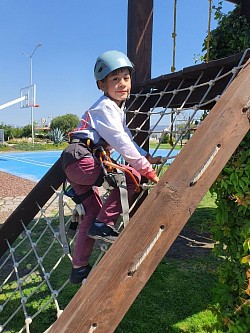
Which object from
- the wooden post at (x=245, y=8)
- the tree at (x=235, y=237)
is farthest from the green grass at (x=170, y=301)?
the wooden post at (x=245, y=8)

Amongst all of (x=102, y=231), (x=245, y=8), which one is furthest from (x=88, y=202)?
(x=245, y=8)

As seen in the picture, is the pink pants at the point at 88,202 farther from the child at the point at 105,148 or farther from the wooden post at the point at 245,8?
the wooden post at the point at 245,8

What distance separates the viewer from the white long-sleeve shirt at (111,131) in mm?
1543

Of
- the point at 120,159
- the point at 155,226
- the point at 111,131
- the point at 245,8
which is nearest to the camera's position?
the point at 155,226

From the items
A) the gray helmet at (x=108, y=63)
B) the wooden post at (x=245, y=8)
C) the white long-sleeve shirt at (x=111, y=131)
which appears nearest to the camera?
the white long-sleeve shirt at (x=111, y=131)

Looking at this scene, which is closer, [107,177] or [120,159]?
[107,177]

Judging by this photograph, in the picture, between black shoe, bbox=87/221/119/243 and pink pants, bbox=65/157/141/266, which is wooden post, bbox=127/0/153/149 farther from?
black shoe, bbox=87/221/119/243

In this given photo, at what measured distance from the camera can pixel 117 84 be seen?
170 centimetres

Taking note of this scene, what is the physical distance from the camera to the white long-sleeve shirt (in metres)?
1.54

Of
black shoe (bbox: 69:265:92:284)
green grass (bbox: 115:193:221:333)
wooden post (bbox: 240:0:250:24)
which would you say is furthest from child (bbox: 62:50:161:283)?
wooden post (bbox: 240:0:250:24)

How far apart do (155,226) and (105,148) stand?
734 millimetres

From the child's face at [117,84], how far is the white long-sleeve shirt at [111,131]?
45 mm

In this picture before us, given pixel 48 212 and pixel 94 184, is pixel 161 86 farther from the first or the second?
pixel 48 212

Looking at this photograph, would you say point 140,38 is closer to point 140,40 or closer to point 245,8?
point 140,40
